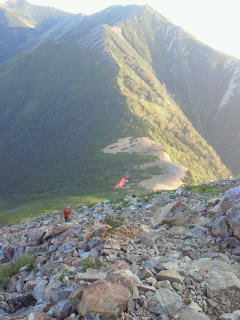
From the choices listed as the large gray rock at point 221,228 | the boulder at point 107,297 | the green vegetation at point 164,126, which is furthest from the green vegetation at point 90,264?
the green vegetation at point 164,126

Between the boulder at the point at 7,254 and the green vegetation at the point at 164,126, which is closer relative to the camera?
the boulder at the point at 7,254

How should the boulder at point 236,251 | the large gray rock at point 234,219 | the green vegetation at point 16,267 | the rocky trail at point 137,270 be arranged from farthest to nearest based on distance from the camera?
1. the green vegetation at point 16,267
2. the large gray rock at point 234,219
3. the boulder at point 236,251
4. the rocky trail at point 137,270

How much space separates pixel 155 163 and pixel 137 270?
9394 centimetres

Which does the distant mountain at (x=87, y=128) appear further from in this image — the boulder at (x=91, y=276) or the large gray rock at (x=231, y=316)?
the large gray rock at (x=231, y=316)

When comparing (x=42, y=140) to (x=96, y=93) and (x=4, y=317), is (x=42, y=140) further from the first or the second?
(x=4, y=317)

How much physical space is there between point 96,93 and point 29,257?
149020 mm

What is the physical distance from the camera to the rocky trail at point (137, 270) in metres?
9.13

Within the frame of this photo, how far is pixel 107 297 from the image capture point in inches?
359

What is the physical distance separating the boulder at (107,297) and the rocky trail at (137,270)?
0.02 metres

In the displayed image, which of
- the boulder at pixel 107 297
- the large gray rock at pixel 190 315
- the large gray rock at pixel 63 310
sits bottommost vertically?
the large gray rock at pixel 190 315

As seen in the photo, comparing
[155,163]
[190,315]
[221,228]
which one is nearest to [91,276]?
[190,315]

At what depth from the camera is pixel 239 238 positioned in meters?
13.2

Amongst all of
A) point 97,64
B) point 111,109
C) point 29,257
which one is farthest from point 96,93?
point 29,257

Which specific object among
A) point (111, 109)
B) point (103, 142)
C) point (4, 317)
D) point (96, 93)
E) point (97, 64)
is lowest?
point (4, 317)
